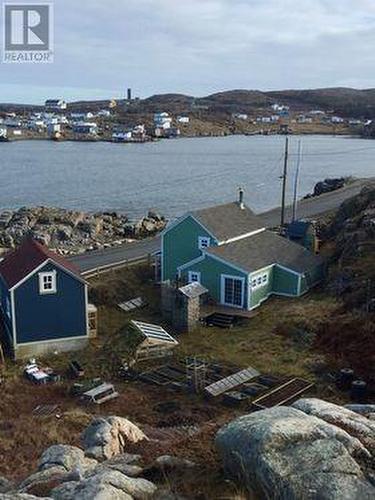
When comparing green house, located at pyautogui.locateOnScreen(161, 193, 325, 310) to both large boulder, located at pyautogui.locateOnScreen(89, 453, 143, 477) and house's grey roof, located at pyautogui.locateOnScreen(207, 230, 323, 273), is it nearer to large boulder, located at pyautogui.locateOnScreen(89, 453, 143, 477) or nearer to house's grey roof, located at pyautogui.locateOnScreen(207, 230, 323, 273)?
house's grey roof, located at pyautogui.locateOnScreen(207, 230, 323, 273)

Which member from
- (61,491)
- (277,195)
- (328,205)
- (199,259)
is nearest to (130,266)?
(199,259)

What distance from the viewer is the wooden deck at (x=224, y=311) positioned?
27062 millimetres

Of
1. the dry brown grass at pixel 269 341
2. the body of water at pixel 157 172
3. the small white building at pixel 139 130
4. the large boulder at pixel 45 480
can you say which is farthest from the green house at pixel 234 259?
the small white building at pixel 139 130

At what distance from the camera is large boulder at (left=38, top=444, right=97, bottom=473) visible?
39.9ft

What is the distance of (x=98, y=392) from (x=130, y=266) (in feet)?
45.7

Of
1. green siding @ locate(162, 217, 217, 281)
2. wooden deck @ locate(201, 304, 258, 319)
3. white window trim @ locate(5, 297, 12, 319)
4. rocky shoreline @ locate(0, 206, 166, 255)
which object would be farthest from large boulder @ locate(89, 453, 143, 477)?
rocky shoreline @ locate(0, 206, 166, 255)

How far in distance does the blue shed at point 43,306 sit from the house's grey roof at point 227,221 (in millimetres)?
8557

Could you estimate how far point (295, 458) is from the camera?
8891mm

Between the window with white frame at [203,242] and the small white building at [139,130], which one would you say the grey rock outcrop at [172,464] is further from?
the small white building at [139,130]

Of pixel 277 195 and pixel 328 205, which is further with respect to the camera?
pixel 277 195

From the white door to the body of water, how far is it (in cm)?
3648

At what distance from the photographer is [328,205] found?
2146 inches

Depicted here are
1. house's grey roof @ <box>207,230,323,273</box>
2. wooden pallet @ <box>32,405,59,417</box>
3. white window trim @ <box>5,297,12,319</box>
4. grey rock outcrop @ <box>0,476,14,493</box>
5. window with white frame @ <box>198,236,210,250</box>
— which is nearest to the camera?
grey rock outcrop @ <box>0,476,14,493</box>

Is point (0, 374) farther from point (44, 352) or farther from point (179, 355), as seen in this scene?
point (179, 355)
